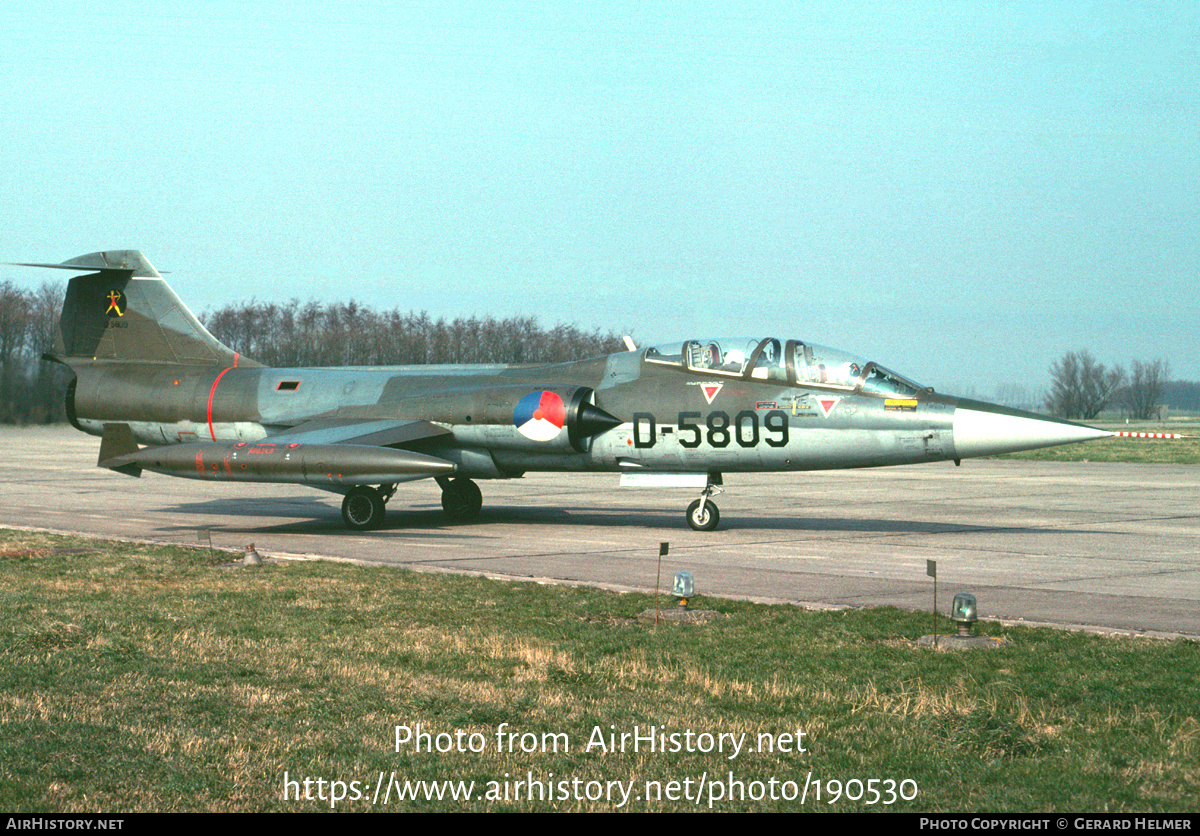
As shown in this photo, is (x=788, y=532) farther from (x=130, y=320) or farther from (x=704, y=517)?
(x=130, y=320)

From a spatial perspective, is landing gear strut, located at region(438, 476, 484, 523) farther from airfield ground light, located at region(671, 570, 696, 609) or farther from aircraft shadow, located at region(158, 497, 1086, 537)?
airfield ground light, located at region(671, 570, 696, 609)

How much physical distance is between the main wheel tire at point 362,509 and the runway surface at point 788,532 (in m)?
0.47

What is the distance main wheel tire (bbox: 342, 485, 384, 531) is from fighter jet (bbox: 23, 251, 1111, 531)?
0.07 ft

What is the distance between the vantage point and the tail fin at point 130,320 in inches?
823

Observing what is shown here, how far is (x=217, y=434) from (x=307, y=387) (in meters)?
1.72

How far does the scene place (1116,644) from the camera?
29.3 feet

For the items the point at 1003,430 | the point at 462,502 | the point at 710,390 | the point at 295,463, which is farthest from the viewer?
the point at 462,502

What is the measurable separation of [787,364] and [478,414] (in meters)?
4.83

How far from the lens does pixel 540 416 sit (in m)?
17.7

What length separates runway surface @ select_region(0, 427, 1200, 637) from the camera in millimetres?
12125

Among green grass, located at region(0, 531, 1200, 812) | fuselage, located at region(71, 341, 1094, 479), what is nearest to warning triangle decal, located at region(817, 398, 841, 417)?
fuselage, located at region(71, 341, 1094, 479)

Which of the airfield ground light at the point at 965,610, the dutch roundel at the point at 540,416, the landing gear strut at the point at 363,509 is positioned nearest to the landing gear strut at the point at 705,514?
the dutch roundel at the point at 540,416

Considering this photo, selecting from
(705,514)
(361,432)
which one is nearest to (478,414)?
(361,432)
